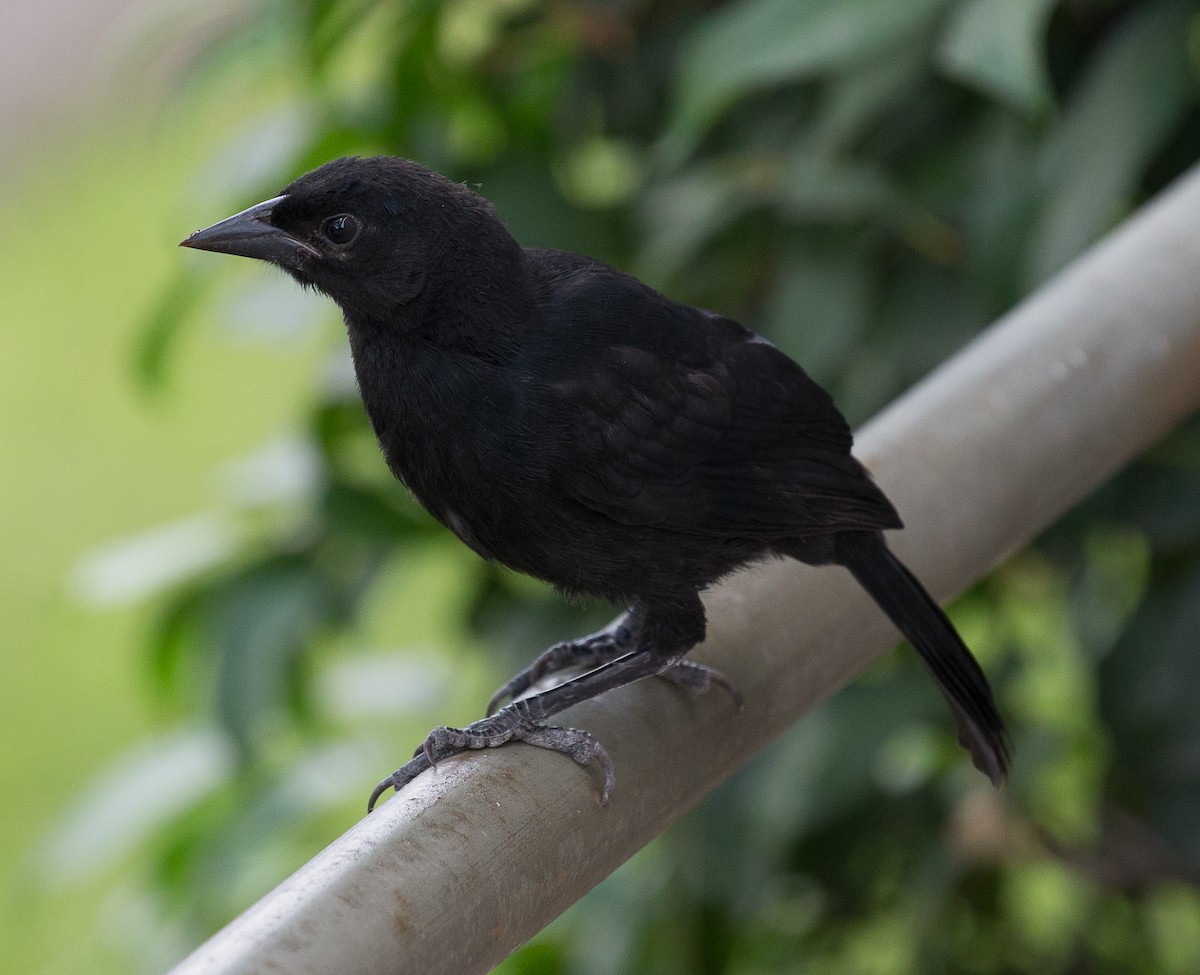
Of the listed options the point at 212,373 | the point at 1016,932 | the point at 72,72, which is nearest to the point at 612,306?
the point at 1016,932

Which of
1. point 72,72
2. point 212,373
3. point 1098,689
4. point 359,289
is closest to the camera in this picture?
point 359,289

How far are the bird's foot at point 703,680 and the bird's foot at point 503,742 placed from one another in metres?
Result: 0.19

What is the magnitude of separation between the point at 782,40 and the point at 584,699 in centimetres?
96

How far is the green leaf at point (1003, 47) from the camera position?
2145mm

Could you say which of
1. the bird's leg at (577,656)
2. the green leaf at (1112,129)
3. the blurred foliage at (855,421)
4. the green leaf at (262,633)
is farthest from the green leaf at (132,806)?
the green leaf at (1112,129)

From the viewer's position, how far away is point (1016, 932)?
3105 mm

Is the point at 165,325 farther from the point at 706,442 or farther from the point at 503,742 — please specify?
the point at 503,742

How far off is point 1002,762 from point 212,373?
5.98m

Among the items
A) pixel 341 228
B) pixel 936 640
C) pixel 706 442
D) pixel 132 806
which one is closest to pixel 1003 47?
pixel 706 442

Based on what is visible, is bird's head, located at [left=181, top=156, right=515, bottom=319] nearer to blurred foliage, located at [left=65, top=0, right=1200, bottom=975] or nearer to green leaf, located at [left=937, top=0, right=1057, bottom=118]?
blurred foliage, located at [left=65, top=0, right=1200, bottom=975]

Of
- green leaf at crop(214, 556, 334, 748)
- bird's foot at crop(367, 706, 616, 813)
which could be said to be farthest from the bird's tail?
green leaf at crop(214, 556, 334, 748)

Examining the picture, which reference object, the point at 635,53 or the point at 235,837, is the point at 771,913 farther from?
the point at 635,53

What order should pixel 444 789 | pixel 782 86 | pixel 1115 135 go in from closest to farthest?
1. pixel 444 789
2. pixel 1115 135
3. pixel 782 86

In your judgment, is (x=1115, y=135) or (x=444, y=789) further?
(x=1115, y=135)
